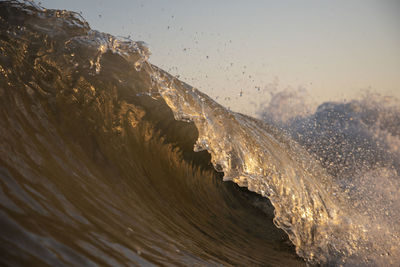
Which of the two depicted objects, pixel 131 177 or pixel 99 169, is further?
pixel 131 177

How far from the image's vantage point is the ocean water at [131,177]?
1482 millimetres

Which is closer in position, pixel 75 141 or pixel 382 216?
pixel 75 141

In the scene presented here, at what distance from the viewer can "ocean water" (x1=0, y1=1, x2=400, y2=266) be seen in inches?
58.4

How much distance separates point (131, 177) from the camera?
2666 mm

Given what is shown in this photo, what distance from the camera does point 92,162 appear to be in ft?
7.79

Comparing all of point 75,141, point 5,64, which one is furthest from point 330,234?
point 5,64

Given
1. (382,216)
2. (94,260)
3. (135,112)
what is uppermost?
(382,216)

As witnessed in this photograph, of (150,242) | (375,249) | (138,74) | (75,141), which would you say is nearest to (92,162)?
(75,141)

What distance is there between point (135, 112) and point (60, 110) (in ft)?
2.64

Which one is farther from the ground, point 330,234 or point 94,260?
point 330,234

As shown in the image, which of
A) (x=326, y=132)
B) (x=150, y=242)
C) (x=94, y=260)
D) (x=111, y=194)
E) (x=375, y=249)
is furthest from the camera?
(x=326, y=132)

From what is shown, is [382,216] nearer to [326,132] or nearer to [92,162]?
[92,162]

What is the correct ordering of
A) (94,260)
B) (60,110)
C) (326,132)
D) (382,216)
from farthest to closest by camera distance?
(326,132)
(382,216)
(60,110)
(94,260)

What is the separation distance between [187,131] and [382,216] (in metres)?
2.58
